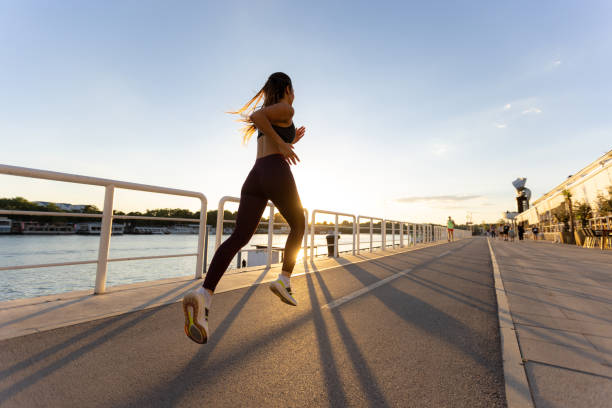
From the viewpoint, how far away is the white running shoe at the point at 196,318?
160 cm

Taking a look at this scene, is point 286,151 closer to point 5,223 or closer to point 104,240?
point 104,240

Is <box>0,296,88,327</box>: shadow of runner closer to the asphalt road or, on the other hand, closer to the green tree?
the asphalt road

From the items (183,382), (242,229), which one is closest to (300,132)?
(242,229)

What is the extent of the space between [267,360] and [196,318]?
469 mm

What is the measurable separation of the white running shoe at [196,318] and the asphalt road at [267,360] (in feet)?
0.47

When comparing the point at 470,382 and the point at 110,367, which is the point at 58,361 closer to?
the point at 110,367

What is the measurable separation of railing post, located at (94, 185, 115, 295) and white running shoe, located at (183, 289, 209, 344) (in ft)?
6.98

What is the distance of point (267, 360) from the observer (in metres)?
1.63

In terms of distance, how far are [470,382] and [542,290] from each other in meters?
3.44

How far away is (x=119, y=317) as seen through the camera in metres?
2.35

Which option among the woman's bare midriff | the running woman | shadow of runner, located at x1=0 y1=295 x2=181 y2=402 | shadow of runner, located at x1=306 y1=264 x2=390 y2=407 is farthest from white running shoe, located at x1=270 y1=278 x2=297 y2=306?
shadow of runner, located at x1=0 y1=295 x2=181 y2=402

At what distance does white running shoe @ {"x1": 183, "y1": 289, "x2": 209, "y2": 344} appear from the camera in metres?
1.60

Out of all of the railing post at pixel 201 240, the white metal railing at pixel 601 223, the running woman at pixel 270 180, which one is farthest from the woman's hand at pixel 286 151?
the white metal railing at pixel 601 223

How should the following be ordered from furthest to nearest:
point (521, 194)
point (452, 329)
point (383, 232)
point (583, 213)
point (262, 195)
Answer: point (521, 194), point (583, 213), point (383, 232), point (452, 329), point (262, 195)
